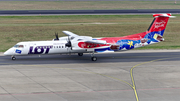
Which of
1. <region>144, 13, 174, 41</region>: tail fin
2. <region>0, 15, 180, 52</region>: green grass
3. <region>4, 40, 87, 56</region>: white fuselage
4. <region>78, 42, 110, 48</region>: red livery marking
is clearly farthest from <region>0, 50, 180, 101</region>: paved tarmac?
<region>0, 15, 180, 52</region>: green grass

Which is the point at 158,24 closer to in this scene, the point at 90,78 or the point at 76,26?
the point at 90,78

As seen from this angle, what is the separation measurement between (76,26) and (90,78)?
133 feet

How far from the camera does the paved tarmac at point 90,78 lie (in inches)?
891

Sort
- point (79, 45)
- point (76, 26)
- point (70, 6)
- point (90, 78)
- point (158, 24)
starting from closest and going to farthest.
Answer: point (90, 78), point (79, 45), point (158, 24), point (76, 26), point (70, 6)

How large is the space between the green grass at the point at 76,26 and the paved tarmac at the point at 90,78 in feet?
63.4

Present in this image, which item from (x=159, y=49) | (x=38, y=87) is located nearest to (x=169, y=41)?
(x=159, y=49)

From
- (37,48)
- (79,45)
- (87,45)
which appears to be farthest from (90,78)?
(37,48)

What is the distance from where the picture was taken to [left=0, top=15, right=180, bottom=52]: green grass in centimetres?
6006

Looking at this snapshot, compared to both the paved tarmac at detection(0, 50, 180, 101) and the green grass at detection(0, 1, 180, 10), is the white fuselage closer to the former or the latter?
the paved tarmac at detection(0, 50, 180, 101)

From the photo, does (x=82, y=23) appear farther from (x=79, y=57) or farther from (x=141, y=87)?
(x=141, y=87)

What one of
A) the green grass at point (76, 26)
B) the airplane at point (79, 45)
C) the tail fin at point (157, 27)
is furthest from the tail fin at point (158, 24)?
the green grass at point (76, 26)

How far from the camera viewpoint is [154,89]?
966 inches

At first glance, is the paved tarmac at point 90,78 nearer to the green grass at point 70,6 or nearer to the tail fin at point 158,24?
the tail fin at point 158,24

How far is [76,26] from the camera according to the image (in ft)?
222
